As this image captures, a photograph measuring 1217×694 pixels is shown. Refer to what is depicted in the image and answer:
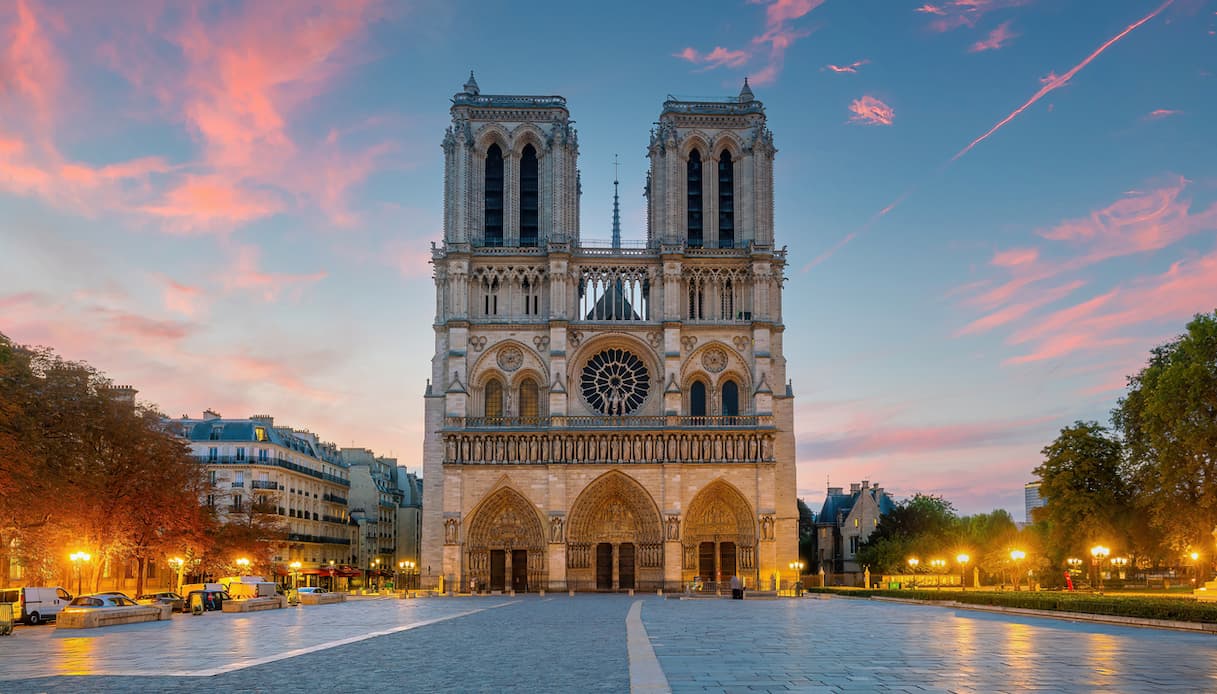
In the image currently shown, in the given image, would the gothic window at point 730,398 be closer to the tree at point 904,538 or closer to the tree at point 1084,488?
the tree at point 904,538

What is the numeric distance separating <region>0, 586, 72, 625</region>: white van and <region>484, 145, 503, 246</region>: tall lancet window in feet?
127

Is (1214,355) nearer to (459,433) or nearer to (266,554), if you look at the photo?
(459,433)

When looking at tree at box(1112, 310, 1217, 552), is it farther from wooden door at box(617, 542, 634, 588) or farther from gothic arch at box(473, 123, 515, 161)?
gothic arch at box(473, 123, 515, 161)

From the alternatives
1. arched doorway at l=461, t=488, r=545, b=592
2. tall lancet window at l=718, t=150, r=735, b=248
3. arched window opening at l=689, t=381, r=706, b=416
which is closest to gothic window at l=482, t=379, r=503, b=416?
arched doorway at l=461, t=488, r=545, b=592

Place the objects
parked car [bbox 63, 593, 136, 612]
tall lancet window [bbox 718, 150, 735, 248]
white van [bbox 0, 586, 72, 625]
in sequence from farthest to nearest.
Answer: tall lancet window [bbox 718, 150, 735, 248], white van [bbox 0, 586, 72, 625], parked car [bbox 63, 593, 136, 612]

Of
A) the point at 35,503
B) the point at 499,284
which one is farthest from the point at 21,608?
the point at 499,284

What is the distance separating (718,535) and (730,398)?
8116 millimetres

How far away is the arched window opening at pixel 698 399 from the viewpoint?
68500mm

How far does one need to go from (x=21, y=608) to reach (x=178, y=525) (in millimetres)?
9981

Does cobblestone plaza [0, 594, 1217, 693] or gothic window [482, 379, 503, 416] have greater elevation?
gothic window [482, 379, 503, 416]

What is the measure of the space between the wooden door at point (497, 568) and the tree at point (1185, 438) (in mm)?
34339

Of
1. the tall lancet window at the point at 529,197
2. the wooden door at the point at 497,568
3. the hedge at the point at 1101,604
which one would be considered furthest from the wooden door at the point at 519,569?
the hedge at the point at 1101,604

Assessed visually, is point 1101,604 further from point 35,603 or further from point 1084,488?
point 35,603

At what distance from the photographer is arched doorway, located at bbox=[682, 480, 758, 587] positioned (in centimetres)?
6556
